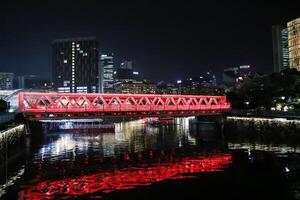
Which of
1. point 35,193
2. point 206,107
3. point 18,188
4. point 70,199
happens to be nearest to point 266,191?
point 70,199

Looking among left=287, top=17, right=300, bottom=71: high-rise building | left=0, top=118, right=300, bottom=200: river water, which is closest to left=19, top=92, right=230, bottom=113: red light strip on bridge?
left=0, top=118, right=300, bottom=200: river water

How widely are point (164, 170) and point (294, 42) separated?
137 metres

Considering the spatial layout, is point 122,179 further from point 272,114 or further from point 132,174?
point 272,114

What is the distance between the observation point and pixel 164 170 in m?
Answer: 45.2

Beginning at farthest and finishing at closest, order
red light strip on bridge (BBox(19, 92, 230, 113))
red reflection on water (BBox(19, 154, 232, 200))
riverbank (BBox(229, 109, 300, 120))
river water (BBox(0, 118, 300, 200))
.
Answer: riverbank (BBox(229, 109, 300, 120)) < red light strip on bridge (BBox(19, 92, 230, 113)) < red reflection on water (BBox(19, 154, 232, 200)) < river water (BBox(0, 118, 300, 200))

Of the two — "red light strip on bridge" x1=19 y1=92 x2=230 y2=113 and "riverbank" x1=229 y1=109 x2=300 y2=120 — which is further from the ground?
"red light strip on bridge" x1=19 y1=92 x2=230 y2=113

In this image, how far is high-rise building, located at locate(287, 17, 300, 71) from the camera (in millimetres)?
159125

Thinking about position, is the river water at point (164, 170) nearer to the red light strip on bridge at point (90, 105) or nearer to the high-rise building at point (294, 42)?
the red light strip on bridge at point (90, 105)

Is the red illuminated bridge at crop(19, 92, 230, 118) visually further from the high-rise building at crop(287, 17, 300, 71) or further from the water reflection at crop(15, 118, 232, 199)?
the high-rise building at crop(287, 17, 300, 71)

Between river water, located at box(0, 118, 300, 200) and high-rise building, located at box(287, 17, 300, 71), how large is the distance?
322 feet

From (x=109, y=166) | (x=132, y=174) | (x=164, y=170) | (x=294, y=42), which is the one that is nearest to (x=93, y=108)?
(x=109, y=166)

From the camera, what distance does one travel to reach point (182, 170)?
44844mm

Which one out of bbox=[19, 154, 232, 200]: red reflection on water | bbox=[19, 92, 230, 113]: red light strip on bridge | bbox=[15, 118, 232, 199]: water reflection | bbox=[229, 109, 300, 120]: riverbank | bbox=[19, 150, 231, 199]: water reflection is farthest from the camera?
bbox=[229, 109, 300, 120]: riverbank

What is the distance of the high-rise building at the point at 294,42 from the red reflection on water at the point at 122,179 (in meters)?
122
